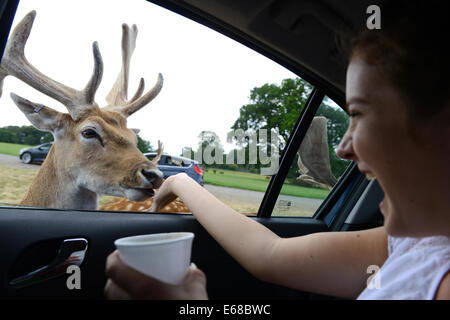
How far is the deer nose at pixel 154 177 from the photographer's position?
181cm

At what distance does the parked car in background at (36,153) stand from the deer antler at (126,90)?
460 mm

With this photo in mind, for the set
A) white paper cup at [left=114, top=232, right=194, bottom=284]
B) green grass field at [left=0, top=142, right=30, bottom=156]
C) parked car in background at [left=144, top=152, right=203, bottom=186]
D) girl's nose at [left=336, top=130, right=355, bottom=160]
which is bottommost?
white paper cup at [left=114, top=232, right=194, bottom=284]

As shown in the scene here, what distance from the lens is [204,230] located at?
199 cm

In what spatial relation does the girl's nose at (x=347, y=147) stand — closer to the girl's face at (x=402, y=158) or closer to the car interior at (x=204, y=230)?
the girl's face at (x=402, y=158)

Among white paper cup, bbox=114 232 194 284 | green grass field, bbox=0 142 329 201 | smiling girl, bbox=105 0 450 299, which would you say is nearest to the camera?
white paper cup, bbox=114 232 194 284

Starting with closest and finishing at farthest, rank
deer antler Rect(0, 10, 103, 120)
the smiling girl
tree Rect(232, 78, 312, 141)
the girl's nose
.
→ the smiling girl
the girl's nose
deer antler Rect(0, 10, 103, 120)
tree Rect(232, 78, 312, 141)

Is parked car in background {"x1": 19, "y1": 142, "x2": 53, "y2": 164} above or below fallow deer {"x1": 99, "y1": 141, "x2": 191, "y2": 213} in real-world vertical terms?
above

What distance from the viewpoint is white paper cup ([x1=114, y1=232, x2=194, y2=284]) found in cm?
57

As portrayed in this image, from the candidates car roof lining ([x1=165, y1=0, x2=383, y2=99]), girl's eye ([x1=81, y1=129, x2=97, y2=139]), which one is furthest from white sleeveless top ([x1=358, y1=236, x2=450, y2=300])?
girl's eye ([x1=81, y1=129, x2=97, y2=139])

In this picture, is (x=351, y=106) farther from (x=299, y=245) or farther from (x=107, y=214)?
(x=107, y=214)

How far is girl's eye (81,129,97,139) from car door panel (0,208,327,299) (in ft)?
1.52

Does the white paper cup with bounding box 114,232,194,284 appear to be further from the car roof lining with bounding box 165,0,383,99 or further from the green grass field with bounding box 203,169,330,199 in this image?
the green grass field with bounding box 203,169,330,199

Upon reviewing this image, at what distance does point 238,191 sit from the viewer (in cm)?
254

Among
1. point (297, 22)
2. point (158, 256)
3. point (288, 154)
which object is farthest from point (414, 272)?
point (288, 154)
